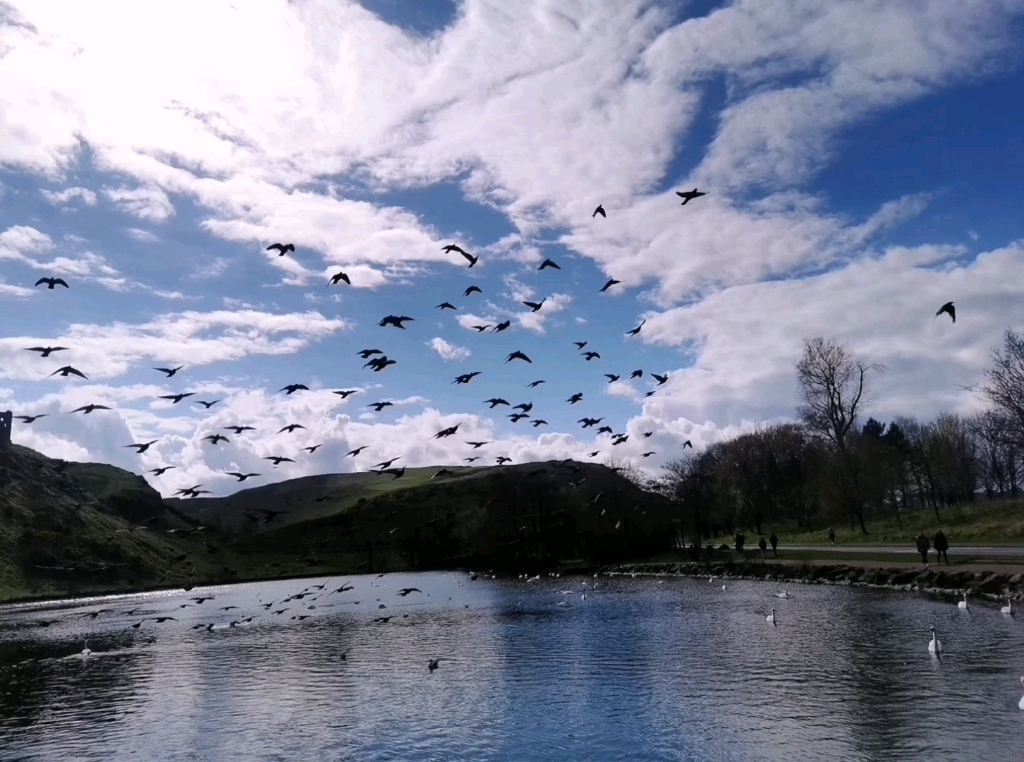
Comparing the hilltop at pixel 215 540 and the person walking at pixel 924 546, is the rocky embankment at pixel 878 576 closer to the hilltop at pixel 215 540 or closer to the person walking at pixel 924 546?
the person walking at pixel 924 546

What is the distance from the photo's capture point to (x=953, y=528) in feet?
212

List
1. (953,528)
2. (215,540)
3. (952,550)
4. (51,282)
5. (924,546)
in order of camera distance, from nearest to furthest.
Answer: (51,282), (924,546), (952,550), (953,528), (215,540)

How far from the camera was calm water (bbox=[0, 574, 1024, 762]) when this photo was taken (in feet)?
67.8

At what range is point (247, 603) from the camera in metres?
81.9

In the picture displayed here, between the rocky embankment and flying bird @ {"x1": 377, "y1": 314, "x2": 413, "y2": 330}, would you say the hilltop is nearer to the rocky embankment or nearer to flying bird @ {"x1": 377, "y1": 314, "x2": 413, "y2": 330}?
the rocky embankment

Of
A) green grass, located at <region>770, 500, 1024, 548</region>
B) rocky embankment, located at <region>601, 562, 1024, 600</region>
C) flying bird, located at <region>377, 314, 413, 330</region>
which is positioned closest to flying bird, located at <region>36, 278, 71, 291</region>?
flying bird, located at <region>377, 314, 413, 330</region>

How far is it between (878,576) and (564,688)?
28171 mm

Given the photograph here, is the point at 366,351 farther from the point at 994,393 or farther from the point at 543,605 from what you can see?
the point at 994,393

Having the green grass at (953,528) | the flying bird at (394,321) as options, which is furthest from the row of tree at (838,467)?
the flying bird at (394,321)

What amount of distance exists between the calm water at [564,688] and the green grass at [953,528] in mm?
17107

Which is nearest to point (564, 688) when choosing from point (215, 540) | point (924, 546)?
point (924, 546)

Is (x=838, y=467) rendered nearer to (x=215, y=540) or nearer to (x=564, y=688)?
(x=564, y=688)

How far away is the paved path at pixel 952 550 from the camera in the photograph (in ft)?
154

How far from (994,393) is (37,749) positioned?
65.5m
